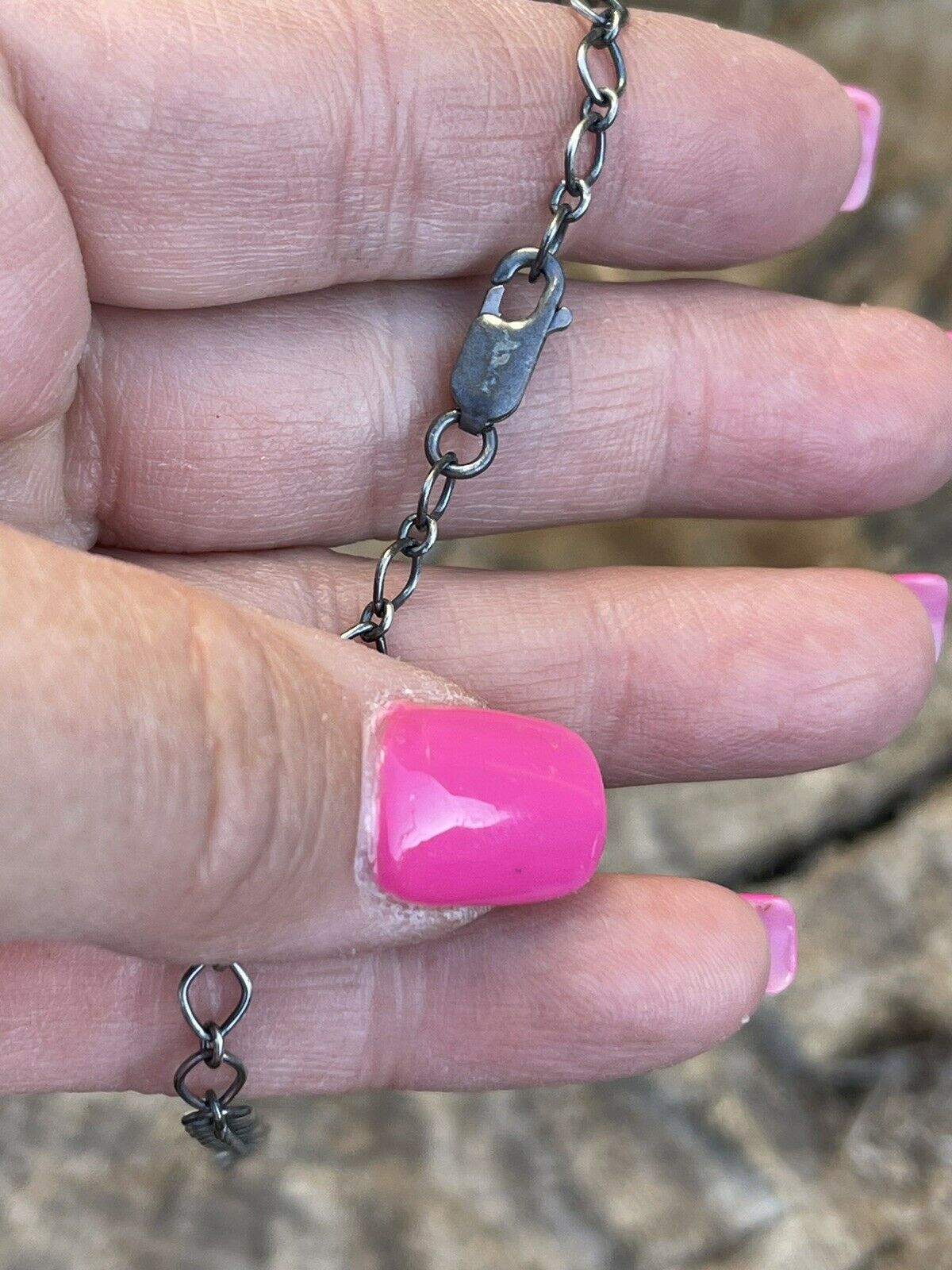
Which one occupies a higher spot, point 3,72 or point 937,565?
point 3,72

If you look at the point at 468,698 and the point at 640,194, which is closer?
the point at 468,698

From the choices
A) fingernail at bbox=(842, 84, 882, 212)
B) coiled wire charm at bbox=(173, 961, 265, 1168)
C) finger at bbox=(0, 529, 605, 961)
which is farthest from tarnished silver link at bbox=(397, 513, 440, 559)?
fingernail at bbox=(842, 84, 882, 212)

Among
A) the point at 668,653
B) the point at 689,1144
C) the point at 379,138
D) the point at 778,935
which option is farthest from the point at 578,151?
the point at 689,1144

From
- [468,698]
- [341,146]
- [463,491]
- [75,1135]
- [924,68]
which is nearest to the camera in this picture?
[468,698]

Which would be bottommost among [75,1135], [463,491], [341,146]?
[75,1135]

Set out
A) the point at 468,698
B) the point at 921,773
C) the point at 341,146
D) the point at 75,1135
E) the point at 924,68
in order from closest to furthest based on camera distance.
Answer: the point at 468,698, the point at 341,146, the point at 75,1135, the point at 921,773, the point at 924,68

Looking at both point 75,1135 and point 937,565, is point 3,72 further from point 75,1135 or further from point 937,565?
point 937,565

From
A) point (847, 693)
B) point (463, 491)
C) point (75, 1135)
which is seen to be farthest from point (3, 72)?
point (75, 1135)
